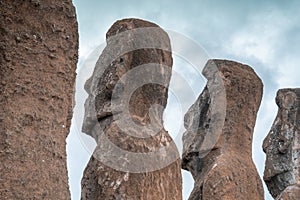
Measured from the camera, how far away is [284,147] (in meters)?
10.5

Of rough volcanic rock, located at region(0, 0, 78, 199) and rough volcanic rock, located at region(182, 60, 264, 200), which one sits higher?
rough volcanic rock, located at region(182, 60, 264, 200)

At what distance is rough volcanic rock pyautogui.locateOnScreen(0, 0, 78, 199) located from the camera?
13.5 feet

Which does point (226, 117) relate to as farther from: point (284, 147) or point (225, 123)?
point (284, 147)

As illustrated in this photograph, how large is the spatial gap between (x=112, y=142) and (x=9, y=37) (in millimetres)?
2098

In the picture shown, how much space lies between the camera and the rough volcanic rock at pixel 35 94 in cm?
410

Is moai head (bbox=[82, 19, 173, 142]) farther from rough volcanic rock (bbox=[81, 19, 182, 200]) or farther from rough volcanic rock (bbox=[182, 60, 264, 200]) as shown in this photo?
rough volcanic rock (bbox=[182, 60, 264, 200])

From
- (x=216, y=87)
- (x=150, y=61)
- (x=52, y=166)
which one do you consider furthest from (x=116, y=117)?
(x=216, y=87)

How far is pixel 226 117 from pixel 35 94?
5.84 metres

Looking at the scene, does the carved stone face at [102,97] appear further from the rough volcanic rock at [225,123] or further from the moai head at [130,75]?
the rough volcanic rock at [225,123]

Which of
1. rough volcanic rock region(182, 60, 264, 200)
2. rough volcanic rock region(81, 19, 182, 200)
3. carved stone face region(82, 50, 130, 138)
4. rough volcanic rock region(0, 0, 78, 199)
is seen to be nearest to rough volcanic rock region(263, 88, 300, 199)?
rough volcanic rock region(182, 60, 264, 200)

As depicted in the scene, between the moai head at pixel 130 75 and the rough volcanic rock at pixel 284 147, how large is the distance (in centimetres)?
417

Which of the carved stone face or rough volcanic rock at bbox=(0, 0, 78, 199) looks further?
the carved stone face

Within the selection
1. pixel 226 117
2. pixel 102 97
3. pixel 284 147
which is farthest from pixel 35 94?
pixel 284 147

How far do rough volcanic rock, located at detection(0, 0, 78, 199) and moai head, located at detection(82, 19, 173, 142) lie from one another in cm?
182
